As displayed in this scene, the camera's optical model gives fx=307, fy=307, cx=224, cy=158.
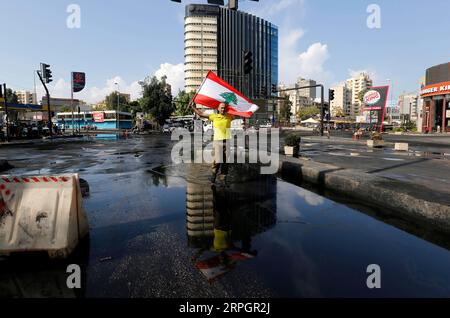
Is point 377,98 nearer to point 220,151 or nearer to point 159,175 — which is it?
point 159,175

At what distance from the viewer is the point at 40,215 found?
12.2 feet

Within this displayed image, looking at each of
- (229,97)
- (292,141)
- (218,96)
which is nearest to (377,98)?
(292,141)

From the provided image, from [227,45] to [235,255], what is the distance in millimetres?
152479

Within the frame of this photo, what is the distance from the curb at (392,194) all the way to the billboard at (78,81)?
43708 millimetres

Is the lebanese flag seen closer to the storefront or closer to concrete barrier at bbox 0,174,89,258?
concrete barrier at bbox 0,174,89,258

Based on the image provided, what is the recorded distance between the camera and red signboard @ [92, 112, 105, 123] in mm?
68287

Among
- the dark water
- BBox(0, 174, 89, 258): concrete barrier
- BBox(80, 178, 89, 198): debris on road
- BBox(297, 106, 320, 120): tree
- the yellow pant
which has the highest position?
BBox(297, 106, 320, 120): tree

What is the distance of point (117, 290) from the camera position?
2869 mm

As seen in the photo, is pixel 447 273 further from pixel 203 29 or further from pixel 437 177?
pixel 203 29

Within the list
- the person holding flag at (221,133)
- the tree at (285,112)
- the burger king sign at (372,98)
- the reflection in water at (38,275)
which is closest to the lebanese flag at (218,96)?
the person holding flag at (221,133)

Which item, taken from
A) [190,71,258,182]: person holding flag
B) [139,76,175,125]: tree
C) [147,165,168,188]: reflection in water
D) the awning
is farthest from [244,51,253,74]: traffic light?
[139,76,175,125]: tree

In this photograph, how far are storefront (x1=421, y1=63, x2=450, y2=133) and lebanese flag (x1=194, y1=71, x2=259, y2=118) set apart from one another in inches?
2201

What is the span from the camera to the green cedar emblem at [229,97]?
30.8 feet
